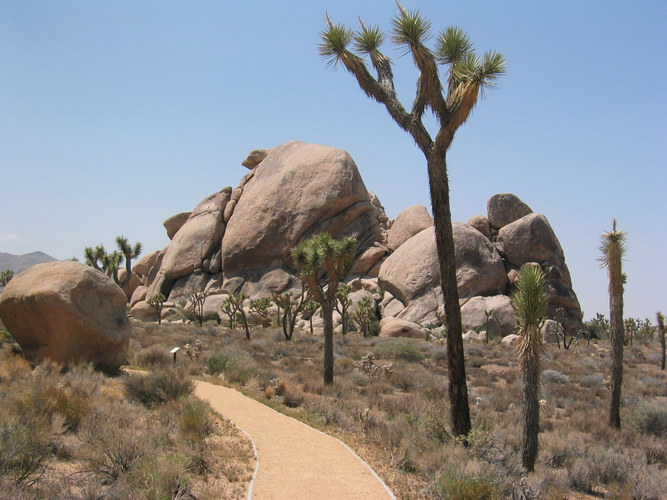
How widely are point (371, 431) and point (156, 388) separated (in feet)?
A: 15.4

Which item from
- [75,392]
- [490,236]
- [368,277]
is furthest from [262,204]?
[75,392]

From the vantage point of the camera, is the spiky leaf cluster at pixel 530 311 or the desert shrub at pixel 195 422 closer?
the desert shrub at pixel 195 422

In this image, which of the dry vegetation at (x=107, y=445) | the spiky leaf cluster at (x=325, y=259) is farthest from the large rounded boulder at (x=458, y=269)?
the dry vegetation at (x=107, y=445)

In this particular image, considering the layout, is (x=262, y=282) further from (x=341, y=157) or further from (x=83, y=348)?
(x=83, y=348)

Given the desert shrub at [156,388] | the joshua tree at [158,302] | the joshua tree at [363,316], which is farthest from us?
the joshua tree at [158,302]

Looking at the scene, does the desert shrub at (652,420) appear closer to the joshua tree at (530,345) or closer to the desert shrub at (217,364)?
the joshua tree at (530,345)

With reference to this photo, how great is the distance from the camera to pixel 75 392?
9.41 m

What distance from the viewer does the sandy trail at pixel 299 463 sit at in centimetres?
751

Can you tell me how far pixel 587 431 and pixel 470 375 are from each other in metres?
7.90

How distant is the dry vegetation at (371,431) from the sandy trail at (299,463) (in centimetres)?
34

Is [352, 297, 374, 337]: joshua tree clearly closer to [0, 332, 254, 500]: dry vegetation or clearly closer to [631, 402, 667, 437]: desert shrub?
[631, 402, 667, 437]: desert shrub

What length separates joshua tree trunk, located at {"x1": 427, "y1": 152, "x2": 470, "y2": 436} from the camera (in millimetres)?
9719

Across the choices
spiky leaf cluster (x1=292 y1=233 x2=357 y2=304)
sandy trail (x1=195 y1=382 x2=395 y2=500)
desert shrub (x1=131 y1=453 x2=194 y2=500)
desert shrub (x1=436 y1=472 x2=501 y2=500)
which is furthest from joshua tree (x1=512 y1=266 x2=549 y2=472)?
spiky leaf cluster (x1=292 y1=233 x2=357 y2=304)

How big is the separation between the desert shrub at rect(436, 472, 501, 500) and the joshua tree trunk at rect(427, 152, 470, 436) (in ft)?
7.91
